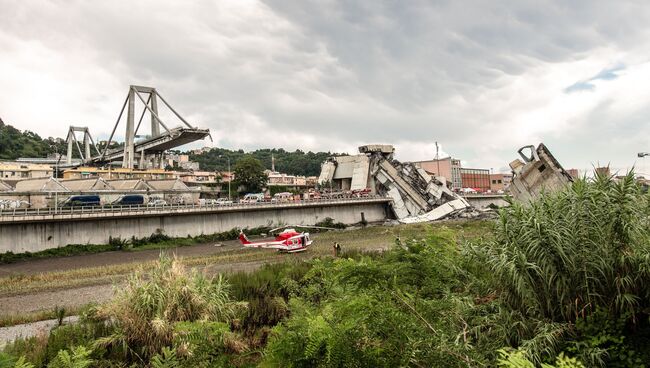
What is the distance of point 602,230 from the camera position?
4.59 metres

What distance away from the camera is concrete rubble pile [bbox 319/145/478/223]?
5650 cm

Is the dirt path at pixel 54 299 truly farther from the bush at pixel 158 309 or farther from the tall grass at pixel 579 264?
the tall grass at pixel 579 264

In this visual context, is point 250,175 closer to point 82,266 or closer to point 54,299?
point 82,266

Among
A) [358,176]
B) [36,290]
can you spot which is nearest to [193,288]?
[36,290]

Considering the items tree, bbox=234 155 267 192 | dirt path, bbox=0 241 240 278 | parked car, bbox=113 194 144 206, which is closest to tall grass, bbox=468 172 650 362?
dirt path, bbox=0 241 240 278

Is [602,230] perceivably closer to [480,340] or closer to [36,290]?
[480,340]

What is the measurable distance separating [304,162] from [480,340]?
530 feet

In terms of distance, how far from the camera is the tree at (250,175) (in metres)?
76.2

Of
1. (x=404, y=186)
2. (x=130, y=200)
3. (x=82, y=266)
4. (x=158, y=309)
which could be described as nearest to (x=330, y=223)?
(x=404, y=186)

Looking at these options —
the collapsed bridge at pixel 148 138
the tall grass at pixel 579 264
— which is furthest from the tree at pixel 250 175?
the tall grass at pixel 579 264

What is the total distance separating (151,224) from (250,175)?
125 feet

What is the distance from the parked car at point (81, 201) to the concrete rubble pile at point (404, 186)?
121 feet

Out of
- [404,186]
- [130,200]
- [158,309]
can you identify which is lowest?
[158,309]

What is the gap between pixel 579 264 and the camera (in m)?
4.56
